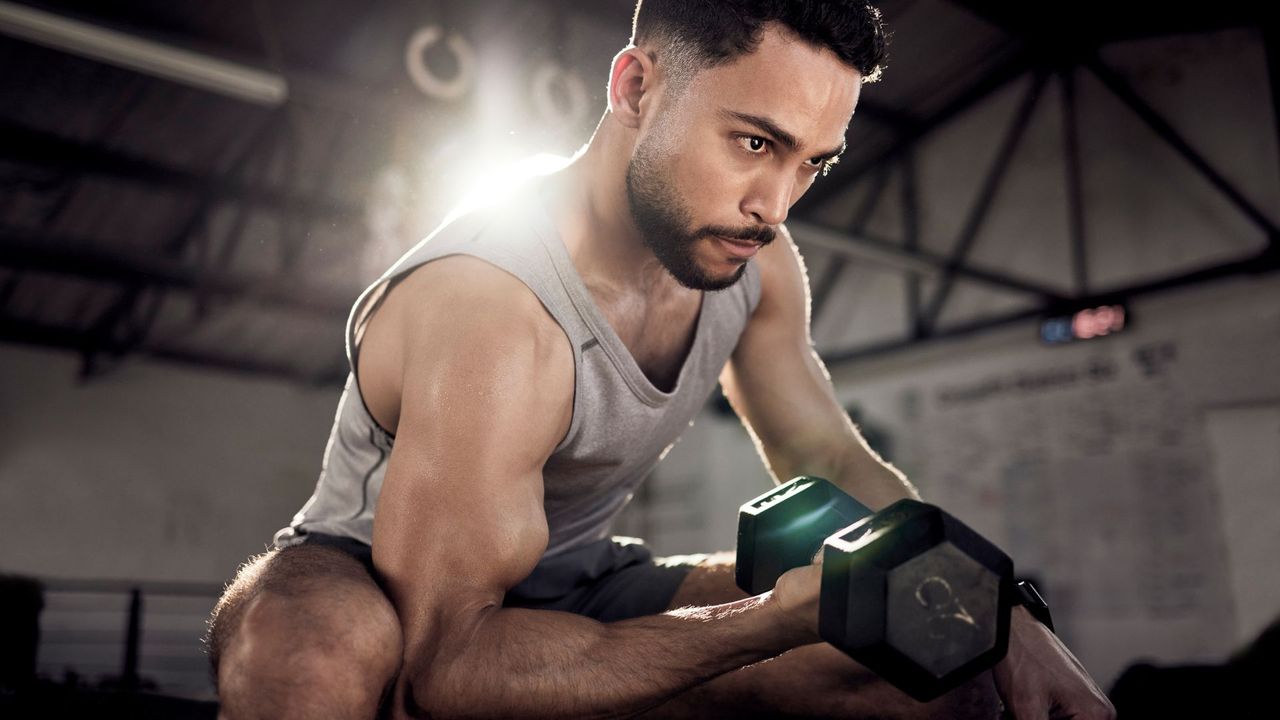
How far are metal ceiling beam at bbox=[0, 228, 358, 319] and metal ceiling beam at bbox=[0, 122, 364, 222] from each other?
0.44 meters

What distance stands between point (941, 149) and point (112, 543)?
6.70 metres

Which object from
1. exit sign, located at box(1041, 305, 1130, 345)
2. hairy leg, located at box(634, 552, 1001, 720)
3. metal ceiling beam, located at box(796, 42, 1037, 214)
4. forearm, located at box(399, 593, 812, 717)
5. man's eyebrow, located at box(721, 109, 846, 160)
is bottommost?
hairy leg, located at box(634, 552, 1001, 720)

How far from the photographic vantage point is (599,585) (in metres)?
1.46

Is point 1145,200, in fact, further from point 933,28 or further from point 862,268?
point 862,268

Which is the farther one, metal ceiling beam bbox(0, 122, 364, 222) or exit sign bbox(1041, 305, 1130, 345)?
exit sign bbox(1041, 305, 1130, 345)

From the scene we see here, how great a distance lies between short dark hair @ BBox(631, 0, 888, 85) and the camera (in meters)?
1.17

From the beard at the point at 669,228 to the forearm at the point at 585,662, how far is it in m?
0.50

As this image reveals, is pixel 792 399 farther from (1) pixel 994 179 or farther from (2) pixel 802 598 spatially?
(1) pixel 994 179

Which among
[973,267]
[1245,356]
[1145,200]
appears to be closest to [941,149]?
[973,267]

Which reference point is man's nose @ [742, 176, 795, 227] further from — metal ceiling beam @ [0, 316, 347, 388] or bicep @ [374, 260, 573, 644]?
metal ceiling beam @ [0, 316, 347, 388]

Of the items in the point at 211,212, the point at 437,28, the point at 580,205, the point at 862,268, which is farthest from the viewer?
the point at 862,268

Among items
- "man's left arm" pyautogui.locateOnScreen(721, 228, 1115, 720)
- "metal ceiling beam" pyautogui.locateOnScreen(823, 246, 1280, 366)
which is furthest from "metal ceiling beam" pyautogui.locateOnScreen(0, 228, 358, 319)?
"man's left arm" pyautogui.locateOnScreen(721, 228, 1115, 720)

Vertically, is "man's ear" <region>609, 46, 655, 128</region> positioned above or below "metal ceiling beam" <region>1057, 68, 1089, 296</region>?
below

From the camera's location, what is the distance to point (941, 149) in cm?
616
